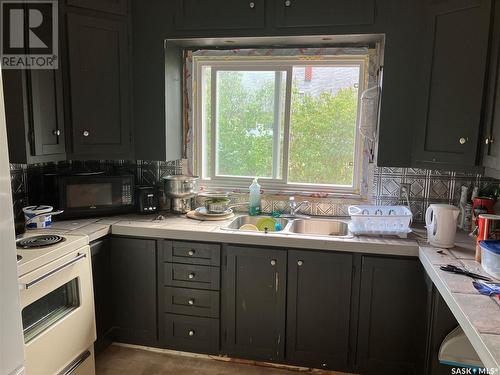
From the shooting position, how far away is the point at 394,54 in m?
2.43

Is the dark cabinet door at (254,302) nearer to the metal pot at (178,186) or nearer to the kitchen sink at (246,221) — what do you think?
the kitchen sink at (246,221)

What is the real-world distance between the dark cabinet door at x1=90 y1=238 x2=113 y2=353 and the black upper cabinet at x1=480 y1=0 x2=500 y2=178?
7.07 ft

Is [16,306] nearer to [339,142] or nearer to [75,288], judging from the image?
[75,288]

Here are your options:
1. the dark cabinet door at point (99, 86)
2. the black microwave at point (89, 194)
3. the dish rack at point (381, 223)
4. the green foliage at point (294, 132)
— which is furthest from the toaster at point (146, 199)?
the dish rack at point (381, 223)

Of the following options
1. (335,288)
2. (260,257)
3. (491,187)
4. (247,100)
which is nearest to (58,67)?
(247,100)

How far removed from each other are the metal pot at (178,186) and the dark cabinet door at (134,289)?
0.42 meters

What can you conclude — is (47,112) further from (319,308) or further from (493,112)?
(493,112)

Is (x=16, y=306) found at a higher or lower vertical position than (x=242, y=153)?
lower

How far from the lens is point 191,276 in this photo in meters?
2.56

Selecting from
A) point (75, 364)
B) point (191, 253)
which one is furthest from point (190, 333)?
point (75, 364)

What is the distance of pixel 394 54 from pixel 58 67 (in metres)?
1.94

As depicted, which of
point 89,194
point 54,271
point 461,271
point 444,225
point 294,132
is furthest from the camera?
point 294,132

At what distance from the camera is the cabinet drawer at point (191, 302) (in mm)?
2557

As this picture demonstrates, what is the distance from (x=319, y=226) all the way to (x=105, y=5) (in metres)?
1.92
